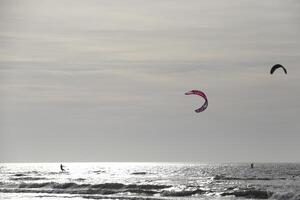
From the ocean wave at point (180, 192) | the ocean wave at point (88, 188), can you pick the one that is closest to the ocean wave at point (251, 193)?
the ocean wave at point (180, 192)

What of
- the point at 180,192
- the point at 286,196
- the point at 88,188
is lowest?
the point at 286,196

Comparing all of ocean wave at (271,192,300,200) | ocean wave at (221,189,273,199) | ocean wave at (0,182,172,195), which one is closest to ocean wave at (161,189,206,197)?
ocean wave at (0,182,172,195)

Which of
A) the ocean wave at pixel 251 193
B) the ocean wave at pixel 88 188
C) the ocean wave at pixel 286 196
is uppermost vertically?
the ocean wave at pixel 88 188

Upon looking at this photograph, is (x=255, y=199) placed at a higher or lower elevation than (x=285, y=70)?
lower

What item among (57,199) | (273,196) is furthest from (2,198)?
(273,196)

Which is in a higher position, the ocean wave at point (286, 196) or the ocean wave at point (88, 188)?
the ocean wave at point (88, 188)

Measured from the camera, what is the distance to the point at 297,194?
1469 inches

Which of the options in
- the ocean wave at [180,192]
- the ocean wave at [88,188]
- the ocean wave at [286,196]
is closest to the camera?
the ocean wave at [286,196]

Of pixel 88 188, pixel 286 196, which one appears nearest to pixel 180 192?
pixel 88 188

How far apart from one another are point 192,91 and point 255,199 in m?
7.56

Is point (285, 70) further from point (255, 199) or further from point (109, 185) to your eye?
point (109, 185)

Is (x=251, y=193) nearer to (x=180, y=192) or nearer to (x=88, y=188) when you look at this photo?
(x=180, y=192)

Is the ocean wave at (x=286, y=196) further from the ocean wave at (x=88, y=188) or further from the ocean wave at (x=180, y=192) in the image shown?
the ocean wave at (x=88, y=188)

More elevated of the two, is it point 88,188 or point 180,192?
point 88,188
